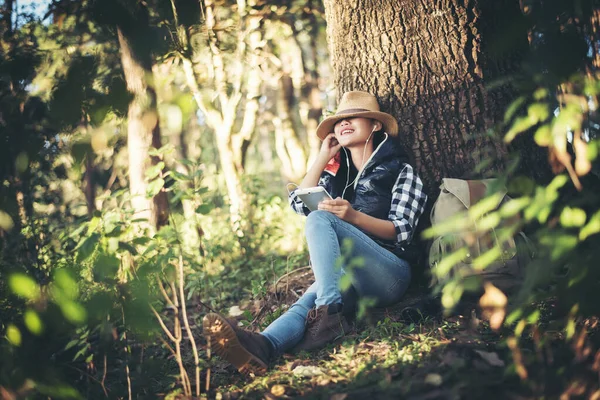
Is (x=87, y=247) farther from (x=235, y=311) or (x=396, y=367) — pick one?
(x=235, y=311)

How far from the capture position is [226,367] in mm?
3102

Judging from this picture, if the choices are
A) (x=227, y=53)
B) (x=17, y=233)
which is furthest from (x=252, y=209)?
(x=17, y=233)

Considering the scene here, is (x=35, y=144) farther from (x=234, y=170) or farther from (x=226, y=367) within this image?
(x=234, y=170)

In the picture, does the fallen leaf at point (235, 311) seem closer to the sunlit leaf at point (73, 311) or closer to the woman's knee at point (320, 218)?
the woman's knee at point (320, 218)

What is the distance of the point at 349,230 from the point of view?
10.7ft

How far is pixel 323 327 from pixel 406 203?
101 centimetres

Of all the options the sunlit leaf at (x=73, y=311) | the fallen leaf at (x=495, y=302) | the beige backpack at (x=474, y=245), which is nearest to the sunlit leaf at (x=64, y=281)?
the sunlit leaf at (x=73, y=311)

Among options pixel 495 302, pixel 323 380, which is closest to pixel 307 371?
pixel 323 380

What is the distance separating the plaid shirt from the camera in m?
3.38

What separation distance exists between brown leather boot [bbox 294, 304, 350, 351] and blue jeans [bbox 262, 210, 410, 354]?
4 centimetres

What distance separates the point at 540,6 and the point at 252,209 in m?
5.20

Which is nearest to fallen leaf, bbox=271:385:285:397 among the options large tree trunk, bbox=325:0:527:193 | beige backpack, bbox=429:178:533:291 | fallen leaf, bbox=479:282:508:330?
fallen leaf, bbox=479:282:508:330

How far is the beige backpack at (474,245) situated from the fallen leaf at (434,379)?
816 mm

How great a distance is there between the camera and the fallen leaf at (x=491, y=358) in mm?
2248
